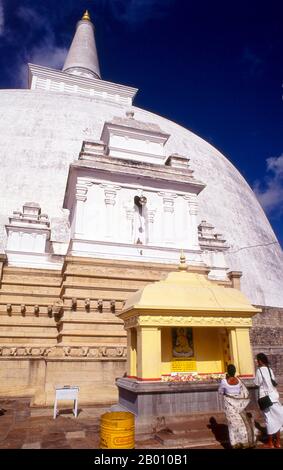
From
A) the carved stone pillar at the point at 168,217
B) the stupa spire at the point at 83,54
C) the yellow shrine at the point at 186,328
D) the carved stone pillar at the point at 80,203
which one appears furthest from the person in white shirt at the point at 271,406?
the stupa spire at the point at 83,54

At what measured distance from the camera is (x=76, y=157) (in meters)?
22.5

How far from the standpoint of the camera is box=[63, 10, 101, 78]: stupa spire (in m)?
37.8

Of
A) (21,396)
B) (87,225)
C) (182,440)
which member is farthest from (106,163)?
(182,440)

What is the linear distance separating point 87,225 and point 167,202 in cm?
366

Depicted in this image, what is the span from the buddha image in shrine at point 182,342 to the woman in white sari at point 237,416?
2.15 m

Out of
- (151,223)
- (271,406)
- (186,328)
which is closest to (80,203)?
(151,223)

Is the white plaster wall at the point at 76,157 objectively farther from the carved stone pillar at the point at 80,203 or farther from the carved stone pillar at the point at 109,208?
the carved stone pillar at the point at 109,208

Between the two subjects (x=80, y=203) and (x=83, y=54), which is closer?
(x=80, y=203)

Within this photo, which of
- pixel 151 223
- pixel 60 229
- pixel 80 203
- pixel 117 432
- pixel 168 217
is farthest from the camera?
pixel 60 229

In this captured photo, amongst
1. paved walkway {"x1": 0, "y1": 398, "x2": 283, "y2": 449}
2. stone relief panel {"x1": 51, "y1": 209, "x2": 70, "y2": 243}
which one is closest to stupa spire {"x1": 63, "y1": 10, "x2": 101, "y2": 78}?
stone relief panel {"x1": 51, "y1": 209, "x2": 70, "y2": 243}

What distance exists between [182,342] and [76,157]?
17.2 m

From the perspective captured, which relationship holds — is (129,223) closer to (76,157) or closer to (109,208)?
(109,208)

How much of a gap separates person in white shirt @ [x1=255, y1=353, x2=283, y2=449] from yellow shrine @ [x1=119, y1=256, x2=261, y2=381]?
148 centimetres

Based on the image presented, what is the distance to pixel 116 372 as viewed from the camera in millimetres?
10211
